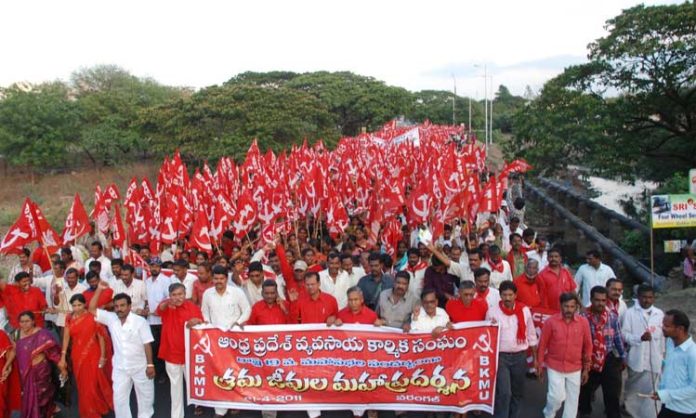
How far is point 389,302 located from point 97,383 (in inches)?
116

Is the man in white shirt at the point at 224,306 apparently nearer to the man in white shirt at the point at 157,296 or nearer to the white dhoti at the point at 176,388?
the white dhoti at the point at 176,388

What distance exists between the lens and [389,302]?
225 inches

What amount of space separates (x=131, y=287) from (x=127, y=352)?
1530mm

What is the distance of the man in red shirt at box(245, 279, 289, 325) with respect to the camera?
5.66 metres

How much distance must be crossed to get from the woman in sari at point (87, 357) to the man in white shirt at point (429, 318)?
9.75ft

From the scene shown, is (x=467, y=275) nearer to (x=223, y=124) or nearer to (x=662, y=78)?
(x=662, y=78)

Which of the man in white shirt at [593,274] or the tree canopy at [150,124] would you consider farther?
the tree canopy at [150,124]

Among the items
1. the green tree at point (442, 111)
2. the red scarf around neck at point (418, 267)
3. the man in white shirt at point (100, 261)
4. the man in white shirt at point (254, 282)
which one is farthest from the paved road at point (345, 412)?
the green tree at point (442, 111)

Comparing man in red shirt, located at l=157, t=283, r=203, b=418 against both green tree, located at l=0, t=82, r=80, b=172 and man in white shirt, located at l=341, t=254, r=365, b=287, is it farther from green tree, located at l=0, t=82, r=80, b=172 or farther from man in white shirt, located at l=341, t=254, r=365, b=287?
green tree, located at l=0, t=82, r=80, b=172

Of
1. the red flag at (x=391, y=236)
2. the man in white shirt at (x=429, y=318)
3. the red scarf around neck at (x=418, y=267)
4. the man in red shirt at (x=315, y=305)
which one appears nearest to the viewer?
the man in white shirt at (x=429, y=318)

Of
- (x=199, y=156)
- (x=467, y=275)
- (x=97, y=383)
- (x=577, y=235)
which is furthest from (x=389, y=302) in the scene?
(x=199, y=156)

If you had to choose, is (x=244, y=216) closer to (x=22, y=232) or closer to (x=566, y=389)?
(x=22, y=232)

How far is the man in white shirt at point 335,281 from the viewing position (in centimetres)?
675

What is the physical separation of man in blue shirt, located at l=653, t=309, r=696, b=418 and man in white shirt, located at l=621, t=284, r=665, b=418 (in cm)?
91
